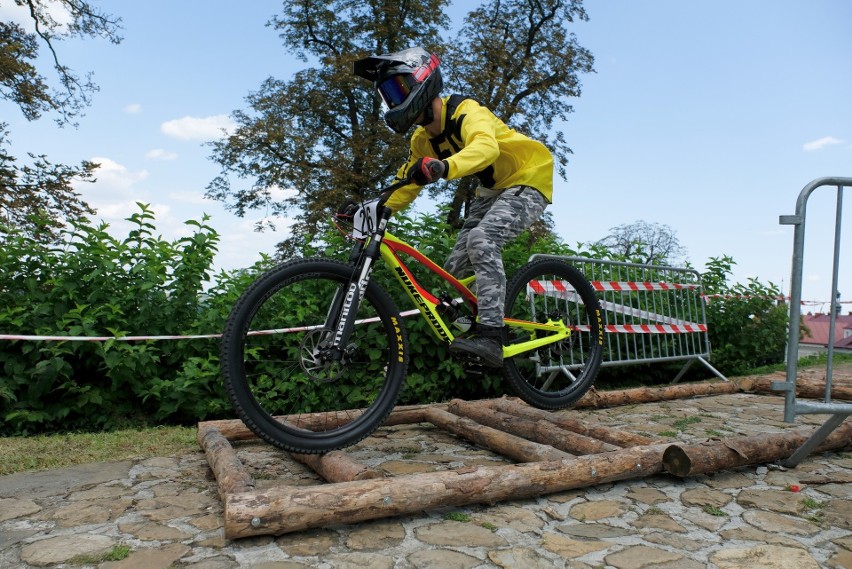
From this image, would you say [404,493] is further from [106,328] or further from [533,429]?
[106,328]

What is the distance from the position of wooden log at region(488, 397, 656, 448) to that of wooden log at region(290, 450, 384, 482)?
1.75 metres

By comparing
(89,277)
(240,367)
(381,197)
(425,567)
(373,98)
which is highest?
(373,98)

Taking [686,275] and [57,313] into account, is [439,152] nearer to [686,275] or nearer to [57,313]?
[57,313]

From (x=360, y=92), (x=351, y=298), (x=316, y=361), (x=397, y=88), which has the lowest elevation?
(x=316, y=361)

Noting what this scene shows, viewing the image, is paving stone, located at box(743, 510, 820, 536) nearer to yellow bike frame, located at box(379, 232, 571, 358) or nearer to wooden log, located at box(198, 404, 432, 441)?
yellow bike frame, located at box(379, 232, 571, 358)

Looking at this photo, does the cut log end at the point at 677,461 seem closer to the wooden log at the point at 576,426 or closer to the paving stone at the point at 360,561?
the wooden log at the point at 576,426

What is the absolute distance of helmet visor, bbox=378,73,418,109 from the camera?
3.88 metres

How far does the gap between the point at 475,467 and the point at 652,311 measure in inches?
245

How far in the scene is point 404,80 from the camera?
3.88 metres

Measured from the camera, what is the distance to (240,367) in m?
3.37

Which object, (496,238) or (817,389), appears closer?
(496,238)

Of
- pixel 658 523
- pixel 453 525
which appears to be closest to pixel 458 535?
pixel 453 525

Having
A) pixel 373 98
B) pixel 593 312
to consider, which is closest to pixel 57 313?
pixel 593 312

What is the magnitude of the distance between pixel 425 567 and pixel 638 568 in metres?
0.87
